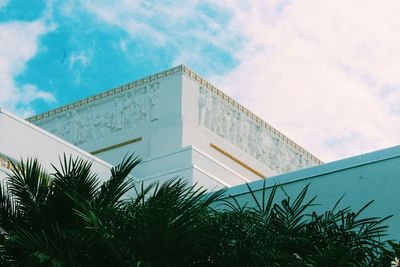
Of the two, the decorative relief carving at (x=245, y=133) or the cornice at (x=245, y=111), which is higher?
the cornice at (x=245, y=111)

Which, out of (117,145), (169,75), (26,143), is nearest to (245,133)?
(169,75)

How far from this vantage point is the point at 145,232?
23.4 ft

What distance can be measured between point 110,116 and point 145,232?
13082mm

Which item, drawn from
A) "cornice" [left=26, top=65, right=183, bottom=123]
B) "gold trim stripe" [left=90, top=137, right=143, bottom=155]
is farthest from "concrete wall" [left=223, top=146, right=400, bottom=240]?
"cornice" [left=26, top=65, right=183, bottom=123]

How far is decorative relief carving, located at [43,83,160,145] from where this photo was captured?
19.5m

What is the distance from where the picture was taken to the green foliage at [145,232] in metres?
7.12

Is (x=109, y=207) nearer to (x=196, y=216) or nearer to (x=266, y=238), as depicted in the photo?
(x=196, y=216)

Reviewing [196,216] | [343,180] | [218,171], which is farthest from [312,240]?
[218,171]

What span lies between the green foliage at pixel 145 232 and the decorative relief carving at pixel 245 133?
11.4 meters

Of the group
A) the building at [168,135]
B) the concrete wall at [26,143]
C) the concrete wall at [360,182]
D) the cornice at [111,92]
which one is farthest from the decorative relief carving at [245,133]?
the concrete wall at [360,182]

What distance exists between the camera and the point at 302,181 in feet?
39.4

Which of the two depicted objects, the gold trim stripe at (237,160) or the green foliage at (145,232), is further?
the gold trim stripe at (237,160)

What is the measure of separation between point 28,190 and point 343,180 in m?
5.16

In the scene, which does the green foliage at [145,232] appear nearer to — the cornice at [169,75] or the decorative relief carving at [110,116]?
the decorative relief carving at [110,116]
